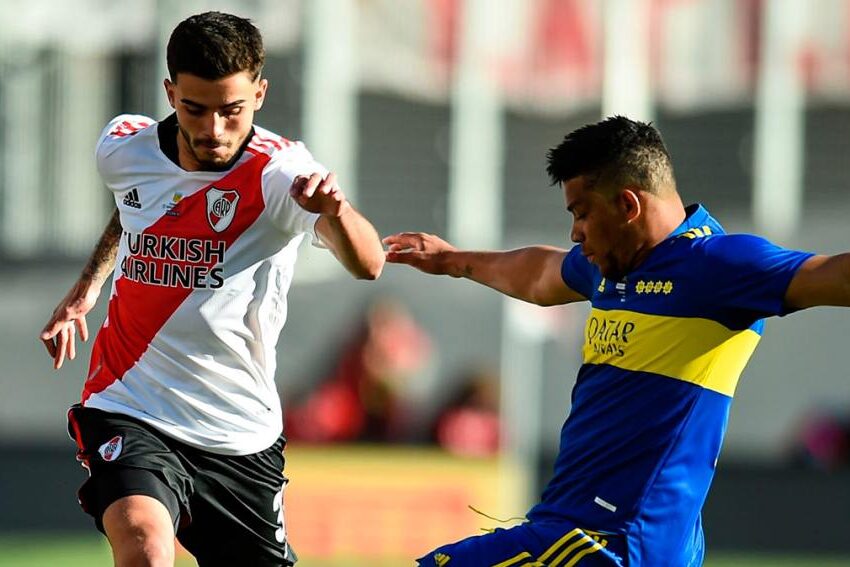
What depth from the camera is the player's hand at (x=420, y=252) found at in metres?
6.66

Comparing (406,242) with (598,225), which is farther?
(406,242)

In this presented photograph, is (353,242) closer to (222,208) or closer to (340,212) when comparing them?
(340,212)

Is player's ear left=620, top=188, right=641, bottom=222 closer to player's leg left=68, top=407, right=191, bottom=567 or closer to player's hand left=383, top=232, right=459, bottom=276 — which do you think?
player's hand left=383, top=232, right=459, bottom=276

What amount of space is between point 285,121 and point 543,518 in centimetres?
1015

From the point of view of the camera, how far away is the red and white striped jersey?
607 cm

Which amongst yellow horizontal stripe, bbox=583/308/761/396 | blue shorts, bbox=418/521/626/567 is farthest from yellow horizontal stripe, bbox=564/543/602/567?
yellow horizontal stripe, bbox=583/308/761/396

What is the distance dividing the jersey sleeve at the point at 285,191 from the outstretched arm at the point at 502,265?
0.66 meters

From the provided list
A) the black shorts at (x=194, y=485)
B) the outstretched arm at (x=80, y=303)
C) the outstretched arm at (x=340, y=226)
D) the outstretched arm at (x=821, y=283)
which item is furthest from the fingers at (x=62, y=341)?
the outstretched arm at (x=821, y=283)

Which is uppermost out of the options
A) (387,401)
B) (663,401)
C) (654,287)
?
(654,287)

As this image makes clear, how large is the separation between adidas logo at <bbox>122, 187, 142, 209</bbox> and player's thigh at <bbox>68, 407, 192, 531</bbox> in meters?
0.77

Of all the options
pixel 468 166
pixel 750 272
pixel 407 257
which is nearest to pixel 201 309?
pixel 407 257

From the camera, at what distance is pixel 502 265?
656cm

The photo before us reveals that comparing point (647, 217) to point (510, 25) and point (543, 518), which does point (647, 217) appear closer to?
point (543, 518)

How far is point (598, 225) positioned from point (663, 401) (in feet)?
2.02
